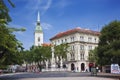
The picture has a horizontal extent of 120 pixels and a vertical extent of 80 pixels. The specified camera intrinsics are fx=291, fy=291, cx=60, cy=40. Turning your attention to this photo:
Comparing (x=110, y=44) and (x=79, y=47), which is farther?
(x=79, y=47)

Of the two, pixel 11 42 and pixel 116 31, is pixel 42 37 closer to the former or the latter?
pixel 116 31

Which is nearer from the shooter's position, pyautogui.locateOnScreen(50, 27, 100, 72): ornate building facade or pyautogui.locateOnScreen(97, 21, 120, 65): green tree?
pyautogui.locateOnScreen(97, 21, 120, 65): green tree

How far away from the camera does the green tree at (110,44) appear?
49775 millimetres

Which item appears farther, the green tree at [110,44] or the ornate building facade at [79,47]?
the ornate building facade at [79,47]

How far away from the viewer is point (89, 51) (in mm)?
126812

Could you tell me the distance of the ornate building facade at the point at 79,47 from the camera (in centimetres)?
12256

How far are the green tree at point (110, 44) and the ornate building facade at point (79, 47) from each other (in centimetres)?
6702

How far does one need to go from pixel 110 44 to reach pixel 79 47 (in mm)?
73667

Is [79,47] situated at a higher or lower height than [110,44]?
higher

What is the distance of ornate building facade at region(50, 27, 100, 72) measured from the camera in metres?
123

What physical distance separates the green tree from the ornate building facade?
67021 millimetres

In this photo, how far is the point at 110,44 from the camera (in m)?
51.2

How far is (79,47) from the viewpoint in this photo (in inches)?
4916

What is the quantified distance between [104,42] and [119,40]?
421 cm
